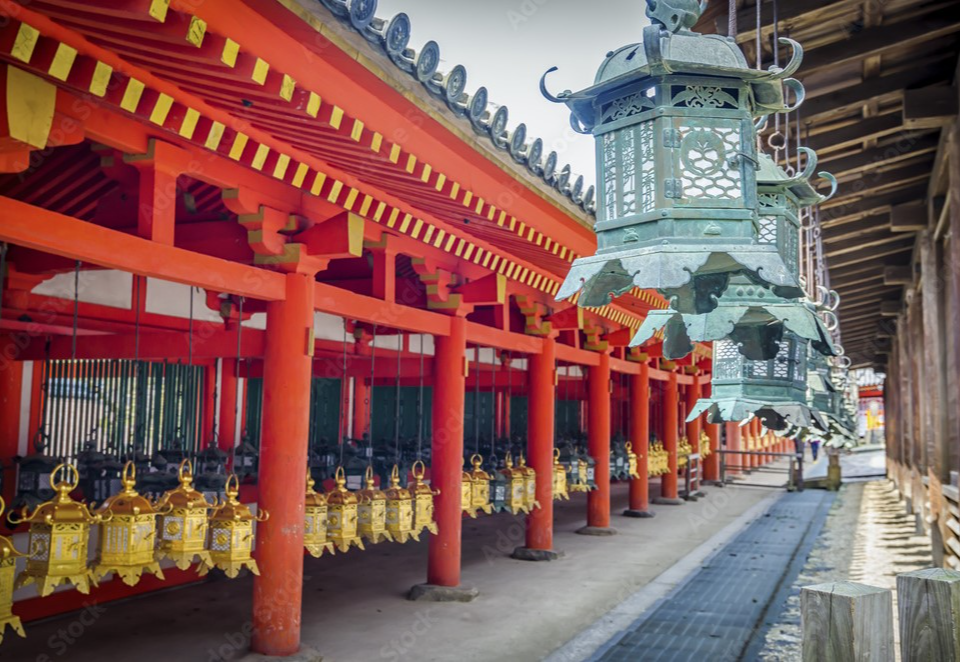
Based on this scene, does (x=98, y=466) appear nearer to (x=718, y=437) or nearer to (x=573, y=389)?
(x=573, y=389)

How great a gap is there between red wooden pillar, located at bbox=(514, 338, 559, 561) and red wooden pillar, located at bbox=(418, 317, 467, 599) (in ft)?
7.59

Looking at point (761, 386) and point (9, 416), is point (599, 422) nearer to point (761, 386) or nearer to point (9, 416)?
point (9, 416)

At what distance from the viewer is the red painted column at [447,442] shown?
7.84 metres

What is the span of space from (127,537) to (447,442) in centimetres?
376

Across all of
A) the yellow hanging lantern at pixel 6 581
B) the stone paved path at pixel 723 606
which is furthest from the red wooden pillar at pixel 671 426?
the yellow hanging lantern at pixel 6 581

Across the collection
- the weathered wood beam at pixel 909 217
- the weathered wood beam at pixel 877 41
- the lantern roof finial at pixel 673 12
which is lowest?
the lantern roof finial at pixel 673 12

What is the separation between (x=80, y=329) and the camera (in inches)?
314

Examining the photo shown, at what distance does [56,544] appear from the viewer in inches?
163

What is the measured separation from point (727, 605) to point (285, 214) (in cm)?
567

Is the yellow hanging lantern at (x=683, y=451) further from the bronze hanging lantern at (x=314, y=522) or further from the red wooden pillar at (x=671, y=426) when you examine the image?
the bronze hanging lantern at (x=314, y=522)

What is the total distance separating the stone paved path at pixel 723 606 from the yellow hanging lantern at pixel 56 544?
3788mm

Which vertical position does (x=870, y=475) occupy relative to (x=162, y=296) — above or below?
below

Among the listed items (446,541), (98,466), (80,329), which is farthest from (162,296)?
(446,541)

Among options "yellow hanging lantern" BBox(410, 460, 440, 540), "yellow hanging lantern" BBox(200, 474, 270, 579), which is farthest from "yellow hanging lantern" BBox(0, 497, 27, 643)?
"yellow hanging lantern" BBox(410, 460, 440, 540)
